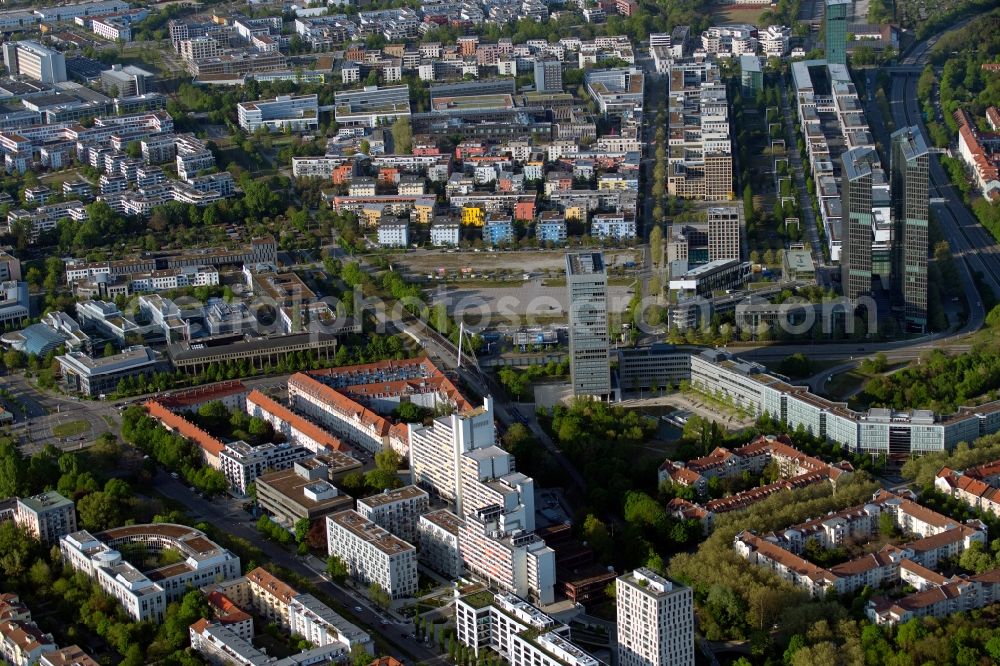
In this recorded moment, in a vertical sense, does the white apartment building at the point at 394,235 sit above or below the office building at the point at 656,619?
above

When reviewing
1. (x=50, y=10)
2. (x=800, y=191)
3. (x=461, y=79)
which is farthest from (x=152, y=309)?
(x=50, y=10)

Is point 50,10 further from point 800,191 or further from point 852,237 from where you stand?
point 852,237

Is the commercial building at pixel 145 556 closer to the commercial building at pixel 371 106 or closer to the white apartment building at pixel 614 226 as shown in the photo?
the white apartment building at pixel 614 226

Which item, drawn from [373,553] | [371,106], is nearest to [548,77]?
[371,106]

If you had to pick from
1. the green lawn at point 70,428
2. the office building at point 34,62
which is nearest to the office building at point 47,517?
the green lawn at point 70,428

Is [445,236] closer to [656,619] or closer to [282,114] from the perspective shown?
[282,114]

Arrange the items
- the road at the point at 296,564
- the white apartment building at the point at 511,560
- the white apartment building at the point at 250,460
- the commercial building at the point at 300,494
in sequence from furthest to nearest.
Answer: the white apartment building at the point at 250,460 < the commercial building at the point at 300,494 < the white apartment building at the point at 511,560 < the road at the point at 296,564

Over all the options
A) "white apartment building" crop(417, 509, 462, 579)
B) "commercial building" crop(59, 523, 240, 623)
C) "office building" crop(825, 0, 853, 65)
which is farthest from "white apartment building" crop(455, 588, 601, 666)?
"office building" crop(825, 0, 853, 65)
